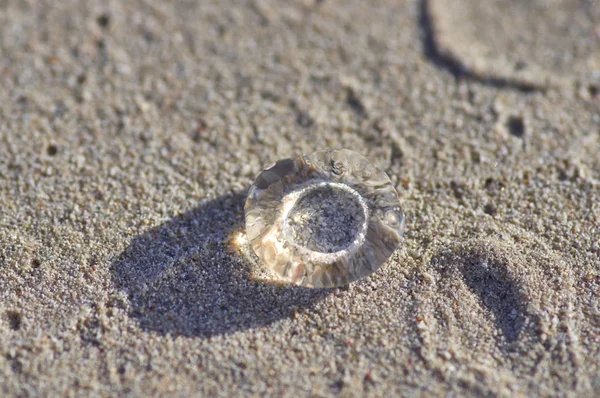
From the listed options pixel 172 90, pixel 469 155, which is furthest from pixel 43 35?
pixel 469 155

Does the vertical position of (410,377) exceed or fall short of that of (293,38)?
it falls short

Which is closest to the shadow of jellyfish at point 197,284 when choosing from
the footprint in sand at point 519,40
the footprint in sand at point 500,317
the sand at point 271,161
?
the sand at point 271,161

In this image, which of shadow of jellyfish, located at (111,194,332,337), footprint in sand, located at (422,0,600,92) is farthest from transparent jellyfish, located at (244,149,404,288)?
footprint in sand, located at (422,0,600,92)

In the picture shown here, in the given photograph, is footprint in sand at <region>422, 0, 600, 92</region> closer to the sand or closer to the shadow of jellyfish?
the sand

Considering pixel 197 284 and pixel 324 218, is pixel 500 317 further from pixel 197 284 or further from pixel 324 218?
pixel 197 284

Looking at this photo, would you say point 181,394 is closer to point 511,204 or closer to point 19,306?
point 19,306

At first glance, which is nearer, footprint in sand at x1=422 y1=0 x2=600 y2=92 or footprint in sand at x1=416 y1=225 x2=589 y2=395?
footprint in sand at x1=416 y1=225 x2=589 y2=395
